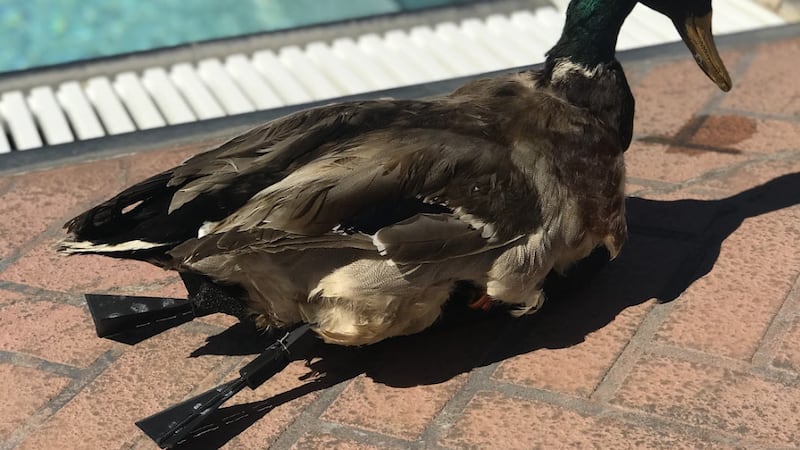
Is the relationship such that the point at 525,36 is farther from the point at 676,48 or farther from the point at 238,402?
the point at 238,402

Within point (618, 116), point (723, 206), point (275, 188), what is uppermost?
point (275, 188)

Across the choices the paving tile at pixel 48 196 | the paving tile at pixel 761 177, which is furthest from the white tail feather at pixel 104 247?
the paving tile at pixel 761 177

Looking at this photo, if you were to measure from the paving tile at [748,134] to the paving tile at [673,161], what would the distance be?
8cm

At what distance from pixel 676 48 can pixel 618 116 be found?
199cm

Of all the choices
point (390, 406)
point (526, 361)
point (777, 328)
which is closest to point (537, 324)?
point (526, 361)

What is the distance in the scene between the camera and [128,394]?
296 centimetres

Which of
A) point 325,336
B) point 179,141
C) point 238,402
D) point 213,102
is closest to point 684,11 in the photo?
point 325,336

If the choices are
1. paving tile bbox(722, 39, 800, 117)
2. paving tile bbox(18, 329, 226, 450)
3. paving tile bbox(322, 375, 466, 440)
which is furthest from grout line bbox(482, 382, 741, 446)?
paving tile bbox(722, 39, 800, 117)

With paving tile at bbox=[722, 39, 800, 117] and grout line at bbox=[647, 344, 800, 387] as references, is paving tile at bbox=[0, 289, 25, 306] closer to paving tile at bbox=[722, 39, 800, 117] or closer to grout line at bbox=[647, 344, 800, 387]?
grout line at bbox=[647, 344, 800, 387]

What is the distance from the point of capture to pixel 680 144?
4.14 meters

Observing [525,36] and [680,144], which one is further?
[525,36]

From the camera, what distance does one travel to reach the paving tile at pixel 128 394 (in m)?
2.81

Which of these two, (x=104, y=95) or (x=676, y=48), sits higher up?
(x=104, y=95)

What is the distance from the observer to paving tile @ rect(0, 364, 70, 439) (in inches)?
114
